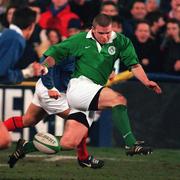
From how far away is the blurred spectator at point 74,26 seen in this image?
14.3 metres

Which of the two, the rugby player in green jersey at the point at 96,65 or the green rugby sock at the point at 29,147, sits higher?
the rugby player in green jersey at the point at 96,65

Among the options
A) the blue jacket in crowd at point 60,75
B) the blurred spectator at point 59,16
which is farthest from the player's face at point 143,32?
the blue jacket in crowd at point 60,75

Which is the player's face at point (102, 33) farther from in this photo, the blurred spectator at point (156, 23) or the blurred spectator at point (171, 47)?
the blurred spectator at point (156, 23)

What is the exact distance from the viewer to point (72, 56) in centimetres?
990

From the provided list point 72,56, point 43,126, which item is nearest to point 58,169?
point 72,56

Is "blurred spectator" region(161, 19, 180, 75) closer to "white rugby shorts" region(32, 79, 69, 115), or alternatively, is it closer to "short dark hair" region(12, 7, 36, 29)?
"white rugby shorts" region(32, 79, 69, 115)

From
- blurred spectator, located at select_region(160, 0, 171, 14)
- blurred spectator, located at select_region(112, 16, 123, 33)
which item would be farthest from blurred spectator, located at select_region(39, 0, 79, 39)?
blurred spectator, located at select_region(160, 0, 171, 14)

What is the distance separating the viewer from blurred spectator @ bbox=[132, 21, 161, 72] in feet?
46.0

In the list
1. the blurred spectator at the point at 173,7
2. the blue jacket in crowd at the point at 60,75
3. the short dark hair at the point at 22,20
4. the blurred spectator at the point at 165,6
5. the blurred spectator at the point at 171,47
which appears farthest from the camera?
the blurred spectator at the point at 165,6

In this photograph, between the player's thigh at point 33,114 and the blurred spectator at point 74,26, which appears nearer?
the player's thigh at point 33,114

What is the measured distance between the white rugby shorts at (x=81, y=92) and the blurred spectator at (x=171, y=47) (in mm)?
4136

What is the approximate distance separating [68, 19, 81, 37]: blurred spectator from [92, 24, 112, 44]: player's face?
4.52 meters

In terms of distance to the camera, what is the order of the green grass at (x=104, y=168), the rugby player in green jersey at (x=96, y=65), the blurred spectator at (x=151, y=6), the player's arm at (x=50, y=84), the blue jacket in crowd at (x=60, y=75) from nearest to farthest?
1. the rugby player in green jersey at (x=96, y=65)
2. the player's arm at (x=50, y=84)
3. the green grass at (x=104, y=168)
4. the blue jacket in crowd at (x=60, y=75)
5. the blurred spectator at (x=151, y=6)

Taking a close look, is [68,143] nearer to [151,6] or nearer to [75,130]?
[75,130]
